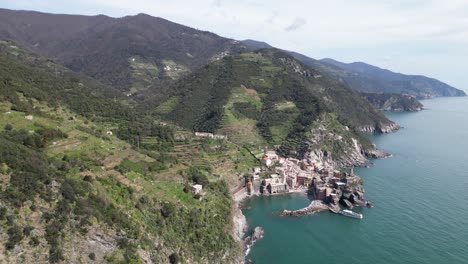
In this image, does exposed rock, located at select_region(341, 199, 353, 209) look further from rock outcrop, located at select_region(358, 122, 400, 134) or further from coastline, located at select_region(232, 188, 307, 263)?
rock outcrop, located at select_region(358, 122, 400, 134)

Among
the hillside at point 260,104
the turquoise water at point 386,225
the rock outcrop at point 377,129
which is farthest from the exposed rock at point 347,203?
the rock outcrop at point 377,129

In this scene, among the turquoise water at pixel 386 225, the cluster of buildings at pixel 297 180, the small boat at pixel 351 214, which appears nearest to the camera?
the turquoise water at pixel 386 225

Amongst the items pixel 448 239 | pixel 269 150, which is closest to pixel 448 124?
pixel 269 150

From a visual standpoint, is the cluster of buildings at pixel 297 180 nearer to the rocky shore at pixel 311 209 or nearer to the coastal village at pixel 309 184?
the coastal village at pixel 309 184

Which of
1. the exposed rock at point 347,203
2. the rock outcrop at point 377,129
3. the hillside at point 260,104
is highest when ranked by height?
the hillside at point 260,104

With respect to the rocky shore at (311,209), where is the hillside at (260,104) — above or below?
above

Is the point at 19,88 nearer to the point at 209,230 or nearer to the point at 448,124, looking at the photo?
the point at 209,230

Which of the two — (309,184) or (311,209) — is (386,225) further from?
(309,184)

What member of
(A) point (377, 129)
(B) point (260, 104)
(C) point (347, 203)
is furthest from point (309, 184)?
(A) point (377, 129)

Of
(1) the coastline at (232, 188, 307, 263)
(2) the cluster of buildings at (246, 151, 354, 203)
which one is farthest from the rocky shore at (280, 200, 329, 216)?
(1) the coastline at (232, 188, 307, 263)
